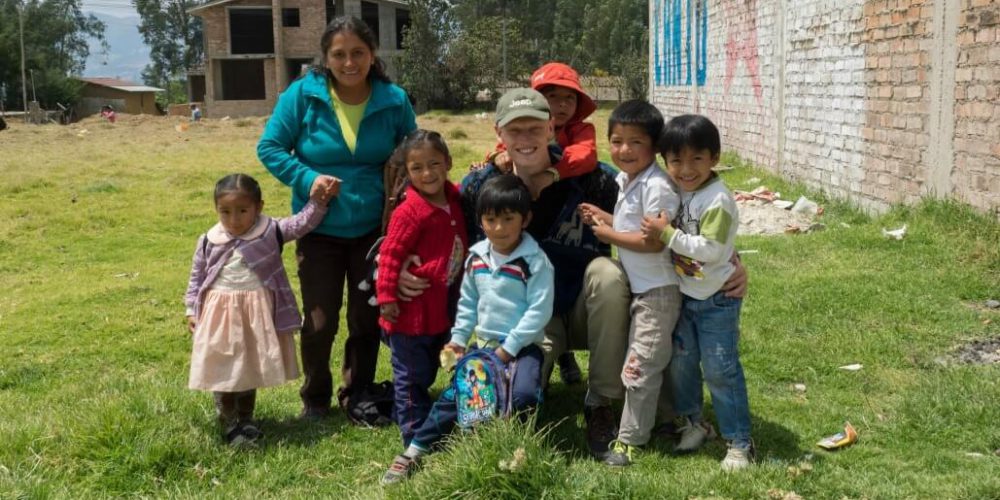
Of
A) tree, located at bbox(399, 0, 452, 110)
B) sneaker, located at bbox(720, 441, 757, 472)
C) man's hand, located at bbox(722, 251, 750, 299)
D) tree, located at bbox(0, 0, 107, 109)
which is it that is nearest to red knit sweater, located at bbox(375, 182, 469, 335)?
man's hand, located at bbox(722, 251, 750, 299)

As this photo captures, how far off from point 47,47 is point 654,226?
72.4 meters

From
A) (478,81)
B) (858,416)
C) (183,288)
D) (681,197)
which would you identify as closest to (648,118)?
(681,197)

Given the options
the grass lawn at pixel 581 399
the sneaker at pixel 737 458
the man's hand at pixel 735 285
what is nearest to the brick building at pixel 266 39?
the grass lawn at pixel 581 399

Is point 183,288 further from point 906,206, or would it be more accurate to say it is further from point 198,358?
point 906,206

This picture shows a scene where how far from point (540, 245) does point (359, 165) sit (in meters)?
0.96

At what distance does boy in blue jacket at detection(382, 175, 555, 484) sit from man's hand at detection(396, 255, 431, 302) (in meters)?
0.20

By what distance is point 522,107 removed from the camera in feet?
11.9

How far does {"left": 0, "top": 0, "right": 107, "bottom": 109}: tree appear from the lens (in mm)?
50594

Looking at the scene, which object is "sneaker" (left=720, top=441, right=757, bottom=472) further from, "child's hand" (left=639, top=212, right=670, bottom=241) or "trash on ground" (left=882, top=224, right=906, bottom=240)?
"trash on ground" (left=882, top=224, right=906, bottom=240)

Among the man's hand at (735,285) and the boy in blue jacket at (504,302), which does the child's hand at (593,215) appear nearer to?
the boy in blue jacket at (504,302)

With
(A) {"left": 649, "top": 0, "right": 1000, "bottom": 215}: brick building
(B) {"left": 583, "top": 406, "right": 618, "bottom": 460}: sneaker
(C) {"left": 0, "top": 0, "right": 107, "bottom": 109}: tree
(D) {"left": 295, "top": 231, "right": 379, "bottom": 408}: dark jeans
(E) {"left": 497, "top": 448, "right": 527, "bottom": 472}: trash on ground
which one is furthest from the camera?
(C) {"left": 0, "top": 0, "right": 107, "bottom": 109}: tree

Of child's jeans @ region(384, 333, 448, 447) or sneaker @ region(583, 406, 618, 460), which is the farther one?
child's jeans @ region(384, 333, 448, 447)

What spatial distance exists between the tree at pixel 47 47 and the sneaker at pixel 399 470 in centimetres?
5380

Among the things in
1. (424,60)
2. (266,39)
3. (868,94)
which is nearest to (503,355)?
(868,94)
